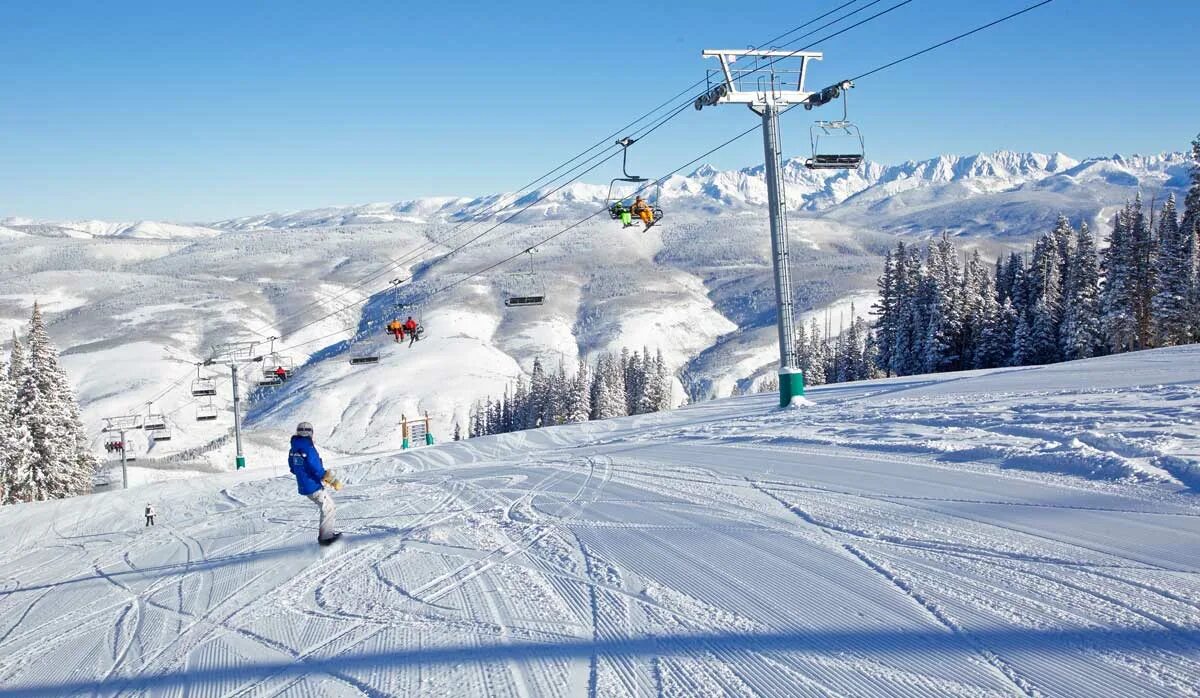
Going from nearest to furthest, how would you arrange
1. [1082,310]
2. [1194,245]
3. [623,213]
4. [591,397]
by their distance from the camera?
1. [623,213]
2. [1194,245]
3. [1082,310]
4. [591,397]

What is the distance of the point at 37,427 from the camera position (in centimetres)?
3928

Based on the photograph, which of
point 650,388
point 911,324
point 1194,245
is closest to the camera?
point 1194,245

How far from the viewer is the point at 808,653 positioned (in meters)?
4.82

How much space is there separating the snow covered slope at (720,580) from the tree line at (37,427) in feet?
101

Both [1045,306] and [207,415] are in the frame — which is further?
[1045,306]

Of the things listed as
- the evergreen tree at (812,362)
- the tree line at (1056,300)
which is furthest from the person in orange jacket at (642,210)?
the evergreen tree at (812,362)

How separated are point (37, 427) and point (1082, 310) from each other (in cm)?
5830

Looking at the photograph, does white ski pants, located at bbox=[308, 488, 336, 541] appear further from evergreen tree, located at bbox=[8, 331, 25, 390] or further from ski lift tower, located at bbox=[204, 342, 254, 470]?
evergreen tree, located at bbox=[8, 331, 25, 390]

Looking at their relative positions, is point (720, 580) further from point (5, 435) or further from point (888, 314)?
point (888, 314)

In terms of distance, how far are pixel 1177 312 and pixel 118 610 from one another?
49210 mm

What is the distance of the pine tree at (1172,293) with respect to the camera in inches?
1634

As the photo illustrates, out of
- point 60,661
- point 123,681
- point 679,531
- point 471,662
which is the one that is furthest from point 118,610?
point 679,531

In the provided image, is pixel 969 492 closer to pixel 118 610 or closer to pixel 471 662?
pixel 471 662

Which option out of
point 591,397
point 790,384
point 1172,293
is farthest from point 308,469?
point 591,397
